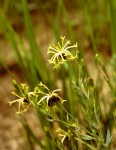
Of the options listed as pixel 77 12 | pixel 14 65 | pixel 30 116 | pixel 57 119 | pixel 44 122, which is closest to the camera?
pixel 57 119

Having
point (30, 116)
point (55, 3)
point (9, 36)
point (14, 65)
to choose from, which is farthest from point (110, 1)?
point (55, 3)

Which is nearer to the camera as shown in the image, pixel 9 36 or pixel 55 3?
pixel 9 36

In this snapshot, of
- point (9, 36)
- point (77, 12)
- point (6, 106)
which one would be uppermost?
point (77, 12)

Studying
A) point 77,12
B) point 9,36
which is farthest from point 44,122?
point 77,12

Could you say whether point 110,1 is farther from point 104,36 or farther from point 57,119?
point 104,36

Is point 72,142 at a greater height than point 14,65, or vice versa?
point 14,65

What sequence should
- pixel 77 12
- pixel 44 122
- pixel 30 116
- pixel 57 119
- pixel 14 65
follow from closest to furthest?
pixel 57 119, pixel 44 122, pixel 30 116, pixel 14 65, pixel 77 12

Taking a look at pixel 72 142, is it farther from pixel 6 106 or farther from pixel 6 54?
pixel 6 54

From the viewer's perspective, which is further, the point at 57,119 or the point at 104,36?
the point at 104,36

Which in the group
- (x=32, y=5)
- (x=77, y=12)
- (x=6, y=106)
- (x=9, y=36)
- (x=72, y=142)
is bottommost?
(x=72, y=142)
